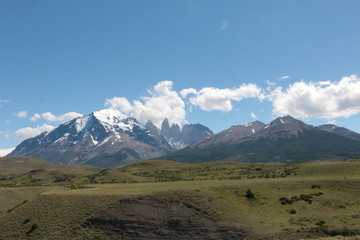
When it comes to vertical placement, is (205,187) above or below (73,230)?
above

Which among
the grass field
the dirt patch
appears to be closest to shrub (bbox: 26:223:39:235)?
the grass field

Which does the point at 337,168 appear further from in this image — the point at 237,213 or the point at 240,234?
the point at 240,234

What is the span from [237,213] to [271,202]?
11.0m

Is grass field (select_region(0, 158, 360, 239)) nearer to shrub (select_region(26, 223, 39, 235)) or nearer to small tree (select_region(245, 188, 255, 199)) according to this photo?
small tree (select_region(245, 188, 255, 199))

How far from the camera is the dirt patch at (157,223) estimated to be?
177 feet

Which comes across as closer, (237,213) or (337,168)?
(237,213)

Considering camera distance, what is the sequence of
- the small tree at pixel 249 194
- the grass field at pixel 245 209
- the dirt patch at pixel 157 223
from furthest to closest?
the small tree at pixel 249 194 → the grass field at pixel 245 209 → the dirt patch at pixel 157 223

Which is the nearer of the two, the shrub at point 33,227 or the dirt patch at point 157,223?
the dirt patch at point 157,223

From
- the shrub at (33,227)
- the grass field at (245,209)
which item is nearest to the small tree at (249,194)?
the grass field at (245,209)

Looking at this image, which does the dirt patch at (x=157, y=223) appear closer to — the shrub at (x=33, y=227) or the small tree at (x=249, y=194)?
the shrub at (x=33, y=227)

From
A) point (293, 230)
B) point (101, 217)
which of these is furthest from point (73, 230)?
point (293, 230)

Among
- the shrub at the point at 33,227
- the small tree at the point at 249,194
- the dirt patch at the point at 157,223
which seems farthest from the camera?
the small tree at the point at 249,194

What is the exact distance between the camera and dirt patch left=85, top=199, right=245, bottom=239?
53812 millimetres

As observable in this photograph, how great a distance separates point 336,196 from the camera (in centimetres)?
6938
